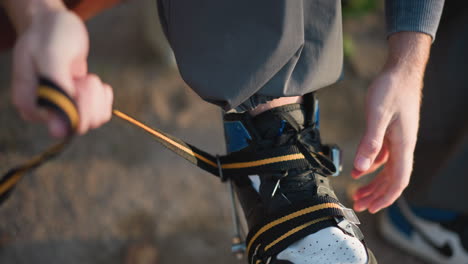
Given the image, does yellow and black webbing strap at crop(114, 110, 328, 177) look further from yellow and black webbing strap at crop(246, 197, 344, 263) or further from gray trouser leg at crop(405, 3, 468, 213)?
gray trouser leg at crop(405, 3, 468, 213)

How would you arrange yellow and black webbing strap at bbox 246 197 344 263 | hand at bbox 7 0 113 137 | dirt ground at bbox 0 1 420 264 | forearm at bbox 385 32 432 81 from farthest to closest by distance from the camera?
dirt ground at bbox 0 1 420 264 → forearm at bbox 385 32 432 81 → yellow and black webbing strap at bbox 246 197 344 263 → hand at bbox 7 0 113 137

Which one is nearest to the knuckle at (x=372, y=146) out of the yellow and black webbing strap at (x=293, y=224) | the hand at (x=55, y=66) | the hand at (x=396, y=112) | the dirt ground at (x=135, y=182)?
the hand at (x=396, y=112)

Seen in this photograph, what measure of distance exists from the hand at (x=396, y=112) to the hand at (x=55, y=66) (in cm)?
37

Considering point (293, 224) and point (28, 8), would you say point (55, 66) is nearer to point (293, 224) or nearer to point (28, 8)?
point (28, 8)

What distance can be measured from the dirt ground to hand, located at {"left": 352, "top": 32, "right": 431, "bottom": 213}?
1.58 ft

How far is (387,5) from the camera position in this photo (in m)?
0.70

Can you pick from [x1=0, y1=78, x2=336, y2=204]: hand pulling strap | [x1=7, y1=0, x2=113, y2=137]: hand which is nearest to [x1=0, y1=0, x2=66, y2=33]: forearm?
[x1=7, y1=0, x2=113, y2=137]: hand

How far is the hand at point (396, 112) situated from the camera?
0.61m

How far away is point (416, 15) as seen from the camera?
65 centimetres

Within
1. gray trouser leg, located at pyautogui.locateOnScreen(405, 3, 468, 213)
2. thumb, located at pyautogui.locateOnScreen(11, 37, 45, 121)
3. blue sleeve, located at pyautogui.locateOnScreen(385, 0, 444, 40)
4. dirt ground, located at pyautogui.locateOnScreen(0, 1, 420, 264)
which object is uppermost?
blue sleeve, located at pyautogui.locateOnScreen(385, 0, 444, 40)

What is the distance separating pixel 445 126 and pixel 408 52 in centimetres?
41

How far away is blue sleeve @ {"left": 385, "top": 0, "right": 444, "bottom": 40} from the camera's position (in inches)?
25.6

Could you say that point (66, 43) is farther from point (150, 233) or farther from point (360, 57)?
point (360, 57)

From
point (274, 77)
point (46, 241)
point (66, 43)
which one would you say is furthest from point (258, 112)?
point (46, 241)
